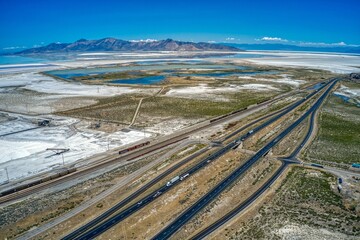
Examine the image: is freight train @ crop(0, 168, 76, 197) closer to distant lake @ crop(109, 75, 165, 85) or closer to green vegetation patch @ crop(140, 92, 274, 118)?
green vegetation patch @ crop(140, 92, 274, 118)

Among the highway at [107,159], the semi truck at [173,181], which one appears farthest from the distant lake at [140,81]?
the semi truck at [173,181]

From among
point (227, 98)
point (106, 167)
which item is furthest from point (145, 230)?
point (227, 98)

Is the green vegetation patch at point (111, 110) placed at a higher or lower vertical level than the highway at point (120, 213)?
higher

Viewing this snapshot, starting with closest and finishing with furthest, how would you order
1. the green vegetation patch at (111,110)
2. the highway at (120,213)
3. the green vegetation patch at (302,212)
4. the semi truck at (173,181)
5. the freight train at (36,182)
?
the highway at (120,213), the green vegetation patch at (302,212), the freight train at (36,182), the semi truck at (173,181), the green vegetation patch at (111,110)

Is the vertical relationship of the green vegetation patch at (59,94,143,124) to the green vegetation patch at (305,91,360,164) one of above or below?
above

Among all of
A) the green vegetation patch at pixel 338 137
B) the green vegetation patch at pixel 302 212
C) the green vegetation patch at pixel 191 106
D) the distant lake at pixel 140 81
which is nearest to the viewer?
the green vegetation patch at pixel 302 212

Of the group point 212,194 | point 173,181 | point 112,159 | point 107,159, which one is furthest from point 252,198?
point 107,159

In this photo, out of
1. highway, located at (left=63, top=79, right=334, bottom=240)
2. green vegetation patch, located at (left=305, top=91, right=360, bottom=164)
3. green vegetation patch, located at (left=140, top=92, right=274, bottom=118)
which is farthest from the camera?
green vegetation patch, located at (left=140, top=92, right=274, bottom=118)

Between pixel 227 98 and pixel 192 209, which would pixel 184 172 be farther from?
pixel 227 98

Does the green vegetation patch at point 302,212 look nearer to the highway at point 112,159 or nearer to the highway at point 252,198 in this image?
the highway at point 252,198

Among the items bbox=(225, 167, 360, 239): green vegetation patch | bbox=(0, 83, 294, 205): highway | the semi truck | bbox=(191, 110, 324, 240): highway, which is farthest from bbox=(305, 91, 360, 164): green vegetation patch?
the semi truck

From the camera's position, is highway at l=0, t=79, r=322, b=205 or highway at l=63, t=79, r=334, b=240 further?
highway at l=0, t=79, r=322, b=205

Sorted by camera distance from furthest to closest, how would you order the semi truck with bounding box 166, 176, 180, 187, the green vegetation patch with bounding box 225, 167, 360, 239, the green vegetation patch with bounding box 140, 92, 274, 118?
the green vegetation patch with bounding box 140, 92, 274, 118
the semi truck with bounding box 166, 176, 180, 187
the green vegetation patch with bounding box 225, 167, 360, 239
